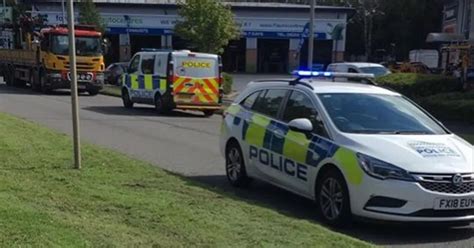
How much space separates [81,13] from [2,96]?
88.2 feet

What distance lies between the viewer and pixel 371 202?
6652mm

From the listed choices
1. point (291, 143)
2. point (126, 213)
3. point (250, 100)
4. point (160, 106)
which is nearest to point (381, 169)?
point (291, 143)

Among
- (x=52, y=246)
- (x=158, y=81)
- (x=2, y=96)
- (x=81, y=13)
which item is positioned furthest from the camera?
(x=81, y=13)

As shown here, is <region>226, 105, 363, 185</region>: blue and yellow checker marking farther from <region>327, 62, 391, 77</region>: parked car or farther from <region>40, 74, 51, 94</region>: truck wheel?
<region>40, 74, 51, 94</region>: truck wheel

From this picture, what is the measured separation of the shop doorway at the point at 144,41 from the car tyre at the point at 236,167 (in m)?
56.0

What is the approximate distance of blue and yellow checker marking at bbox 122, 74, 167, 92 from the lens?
69.9 ft

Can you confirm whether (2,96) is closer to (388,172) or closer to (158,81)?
(158,81)

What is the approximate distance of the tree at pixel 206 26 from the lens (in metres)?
34.4

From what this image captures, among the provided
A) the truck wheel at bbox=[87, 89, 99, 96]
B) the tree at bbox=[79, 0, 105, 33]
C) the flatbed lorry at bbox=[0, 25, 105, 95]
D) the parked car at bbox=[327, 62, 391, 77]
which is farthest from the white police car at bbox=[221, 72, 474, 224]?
the tree at bbox=[79, 0, 105, 33]

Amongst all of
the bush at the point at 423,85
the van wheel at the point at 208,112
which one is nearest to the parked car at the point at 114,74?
the van wheel at the point at 208,112

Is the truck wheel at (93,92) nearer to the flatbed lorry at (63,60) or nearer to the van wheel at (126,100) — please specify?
the flatbed lorry at (63,60)

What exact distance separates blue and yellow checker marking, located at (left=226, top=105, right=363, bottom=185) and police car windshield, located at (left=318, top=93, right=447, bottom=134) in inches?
13.5

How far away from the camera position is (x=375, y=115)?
771 cm

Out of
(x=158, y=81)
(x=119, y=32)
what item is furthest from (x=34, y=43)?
(x=119, y=32)
